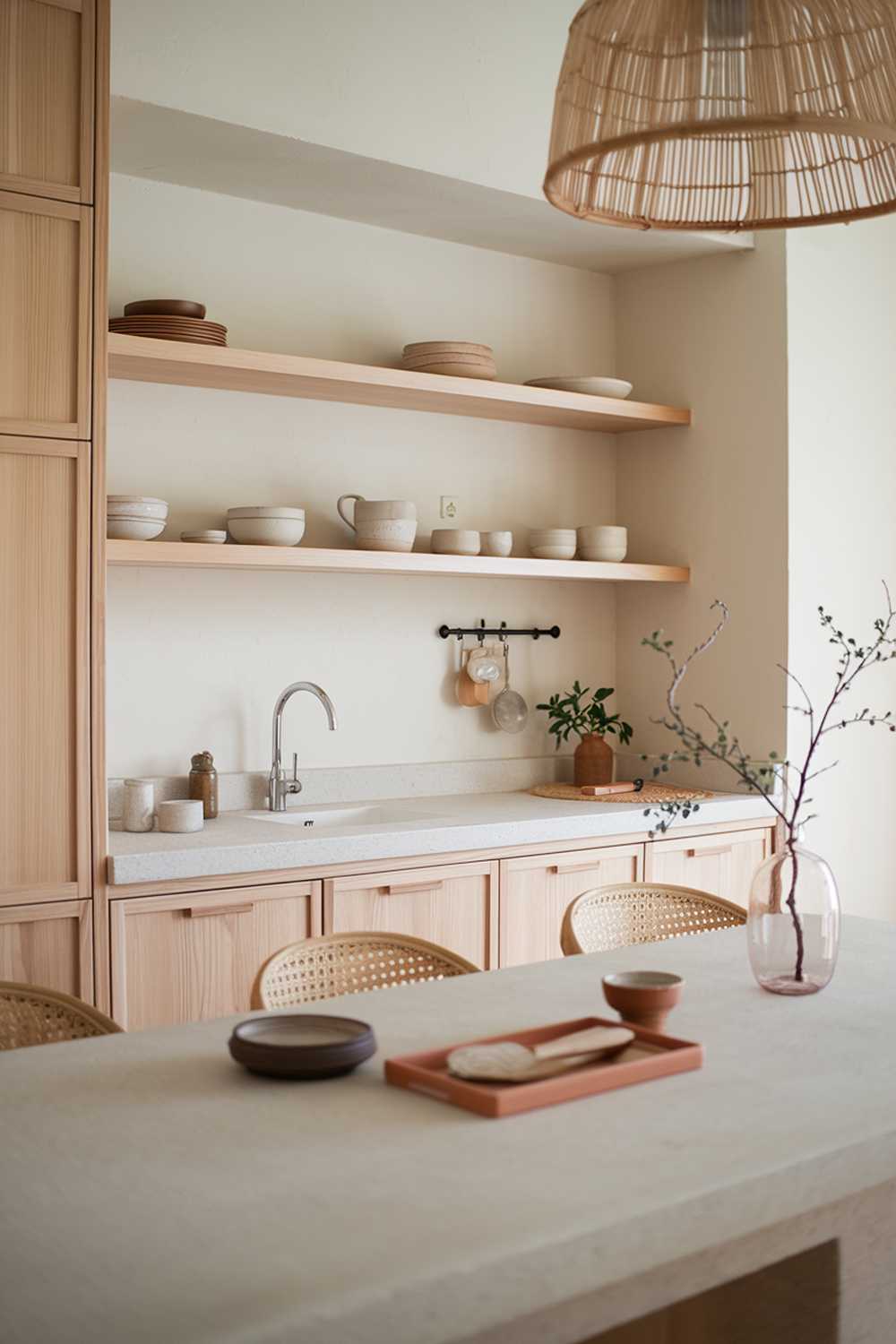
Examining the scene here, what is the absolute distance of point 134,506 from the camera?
3373mm

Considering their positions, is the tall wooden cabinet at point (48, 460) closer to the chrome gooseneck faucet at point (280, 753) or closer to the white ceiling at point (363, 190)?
the white ceiling at point (363, 190)

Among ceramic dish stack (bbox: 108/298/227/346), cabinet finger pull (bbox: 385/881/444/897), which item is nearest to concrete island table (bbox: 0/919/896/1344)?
cabinet finger pull (bbox: 385/881/444/897)

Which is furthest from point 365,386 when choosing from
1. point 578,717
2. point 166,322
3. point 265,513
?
point 578,717

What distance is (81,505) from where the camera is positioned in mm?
2977

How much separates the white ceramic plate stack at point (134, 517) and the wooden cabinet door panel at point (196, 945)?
0.91 meters

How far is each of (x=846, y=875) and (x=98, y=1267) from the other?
11.8 ft

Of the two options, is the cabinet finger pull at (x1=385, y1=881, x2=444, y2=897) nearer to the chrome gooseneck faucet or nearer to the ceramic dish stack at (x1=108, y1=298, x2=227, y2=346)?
the chrome gooseneck faucet

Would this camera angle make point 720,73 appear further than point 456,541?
Result: No

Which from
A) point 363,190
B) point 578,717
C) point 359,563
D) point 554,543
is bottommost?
point 578,717

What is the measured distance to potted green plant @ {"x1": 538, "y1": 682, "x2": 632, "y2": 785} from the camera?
4.39 m

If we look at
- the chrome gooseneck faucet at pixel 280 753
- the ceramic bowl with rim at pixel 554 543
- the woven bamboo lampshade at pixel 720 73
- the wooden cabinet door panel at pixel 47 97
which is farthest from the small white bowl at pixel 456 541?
the woven bamboo lampshade at pixel 720 73

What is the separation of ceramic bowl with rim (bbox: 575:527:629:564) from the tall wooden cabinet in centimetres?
181

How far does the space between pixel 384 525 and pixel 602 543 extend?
0.86 meters

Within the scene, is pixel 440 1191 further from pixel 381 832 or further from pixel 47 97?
pixel 47 97
